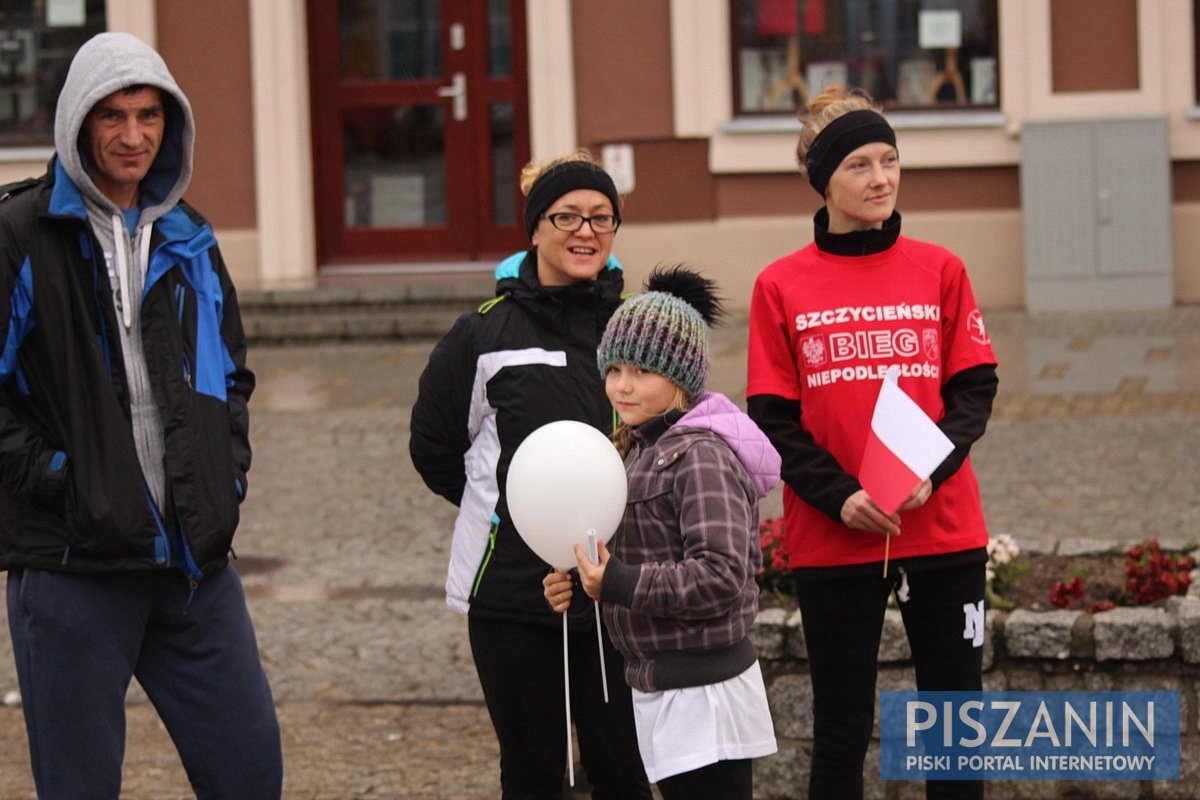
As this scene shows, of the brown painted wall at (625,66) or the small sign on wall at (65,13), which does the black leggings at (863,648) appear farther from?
the small sign on wall at (65,13)

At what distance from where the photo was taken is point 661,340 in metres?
3.67

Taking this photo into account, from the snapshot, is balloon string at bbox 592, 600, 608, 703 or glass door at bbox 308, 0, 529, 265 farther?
glass door at bbox 308, 0, 529, 265

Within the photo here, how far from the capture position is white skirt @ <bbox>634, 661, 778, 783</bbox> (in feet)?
11.9

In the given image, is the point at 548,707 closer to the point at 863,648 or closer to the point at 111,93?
the point at 863,648

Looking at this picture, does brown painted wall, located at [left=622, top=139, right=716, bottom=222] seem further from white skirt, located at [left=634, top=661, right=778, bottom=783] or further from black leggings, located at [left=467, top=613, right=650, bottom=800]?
white skirt, located at [left=634, top=661, right=778, bottom=783]

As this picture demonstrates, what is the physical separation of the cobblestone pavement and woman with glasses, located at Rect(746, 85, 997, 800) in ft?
4.94

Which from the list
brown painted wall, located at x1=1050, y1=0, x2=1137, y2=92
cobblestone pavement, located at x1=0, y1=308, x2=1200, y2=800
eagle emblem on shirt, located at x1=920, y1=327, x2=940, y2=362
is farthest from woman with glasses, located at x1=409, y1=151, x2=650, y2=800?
brown painted wall, located at x1=1050, y1=0, x2=1137, y2=92

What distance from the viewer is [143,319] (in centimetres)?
373

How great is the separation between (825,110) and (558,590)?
1.36 m

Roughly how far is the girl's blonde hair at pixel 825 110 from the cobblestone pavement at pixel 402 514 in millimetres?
2110

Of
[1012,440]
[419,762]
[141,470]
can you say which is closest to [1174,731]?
[419,762]

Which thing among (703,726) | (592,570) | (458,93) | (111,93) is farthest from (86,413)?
(458,93)

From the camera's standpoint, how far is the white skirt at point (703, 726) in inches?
142

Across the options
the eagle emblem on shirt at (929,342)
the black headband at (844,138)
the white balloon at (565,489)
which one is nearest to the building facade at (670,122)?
the black headband at (844,138)
